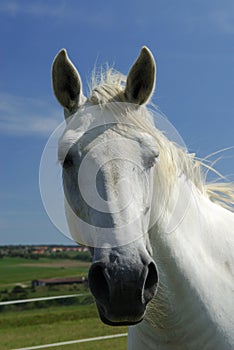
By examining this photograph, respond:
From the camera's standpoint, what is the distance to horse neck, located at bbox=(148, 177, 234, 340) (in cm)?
227

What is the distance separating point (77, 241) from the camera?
240 centimetres

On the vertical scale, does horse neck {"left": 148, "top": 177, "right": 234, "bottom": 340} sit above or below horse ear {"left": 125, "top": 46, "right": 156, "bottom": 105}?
below

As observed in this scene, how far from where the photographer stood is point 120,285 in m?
1.78

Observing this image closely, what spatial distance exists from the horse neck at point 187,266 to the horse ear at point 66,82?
68cm

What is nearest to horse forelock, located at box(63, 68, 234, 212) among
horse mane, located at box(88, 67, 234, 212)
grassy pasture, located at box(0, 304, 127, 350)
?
horse mane, located at box(88, 67, 234, 212)

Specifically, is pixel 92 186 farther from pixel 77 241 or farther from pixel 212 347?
pixel 212 347

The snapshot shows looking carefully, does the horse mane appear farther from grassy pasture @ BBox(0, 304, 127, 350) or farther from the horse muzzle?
grassy pasture @ BBox(0, 304, 127, 350)

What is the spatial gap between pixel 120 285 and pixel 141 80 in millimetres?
1059

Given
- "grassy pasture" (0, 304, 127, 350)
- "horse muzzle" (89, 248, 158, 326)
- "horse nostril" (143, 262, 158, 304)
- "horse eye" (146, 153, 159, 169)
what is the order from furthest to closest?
"grassy pasture" (0, 304, 127, 350) → "horse eye" (146, 153, 159, 169) → "horse nostril" (143, 262, 158, 304) → "horse muzzle" (89, 248, 158, 326)

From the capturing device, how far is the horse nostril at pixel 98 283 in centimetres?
186

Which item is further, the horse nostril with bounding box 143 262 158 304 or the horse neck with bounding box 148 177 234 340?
the horse neck with bounding box 148 177 234 340

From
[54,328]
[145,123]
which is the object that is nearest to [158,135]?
[145,123]

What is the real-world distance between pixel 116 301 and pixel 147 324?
666 millimetres

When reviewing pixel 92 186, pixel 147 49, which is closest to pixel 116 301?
pixel 92 186
